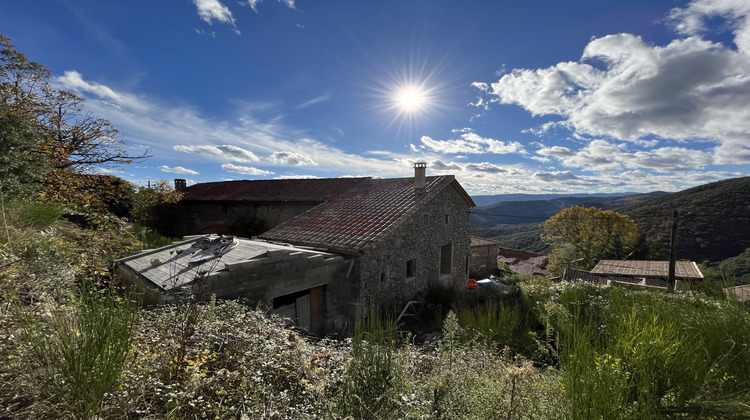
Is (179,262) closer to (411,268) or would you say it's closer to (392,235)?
(392,235)

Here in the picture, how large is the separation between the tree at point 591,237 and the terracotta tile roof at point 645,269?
821 centimetres

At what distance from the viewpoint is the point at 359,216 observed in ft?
34.3

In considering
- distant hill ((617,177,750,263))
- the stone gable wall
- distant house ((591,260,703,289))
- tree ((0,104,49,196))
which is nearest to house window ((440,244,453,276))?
tree ((0,104,49,196))

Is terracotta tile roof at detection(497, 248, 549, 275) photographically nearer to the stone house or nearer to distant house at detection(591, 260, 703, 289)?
distant house at detection(591, 260, 703, 289)

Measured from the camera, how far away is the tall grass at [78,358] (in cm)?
183

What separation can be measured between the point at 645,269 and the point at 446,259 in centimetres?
2281

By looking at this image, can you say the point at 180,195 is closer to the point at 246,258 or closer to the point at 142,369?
the point at 246,258

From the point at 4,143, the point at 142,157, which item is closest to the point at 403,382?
the point at 4,143

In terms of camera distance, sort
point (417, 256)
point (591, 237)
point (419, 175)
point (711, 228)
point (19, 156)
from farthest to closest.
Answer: point (591, 237), point (711, 228), point (419, 175), point (417, 256), point (19, 156)

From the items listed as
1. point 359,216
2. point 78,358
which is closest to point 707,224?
point 359,216

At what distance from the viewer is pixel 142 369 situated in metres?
2.29

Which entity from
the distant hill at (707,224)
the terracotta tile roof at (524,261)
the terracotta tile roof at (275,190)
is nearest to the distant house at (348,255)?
the terracotta tile roof at (275,190)

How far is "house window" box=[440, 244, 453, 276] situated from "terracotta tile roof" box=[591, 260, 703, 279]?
20096mm

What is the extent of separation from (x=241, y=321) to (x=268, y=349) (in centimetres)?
79
